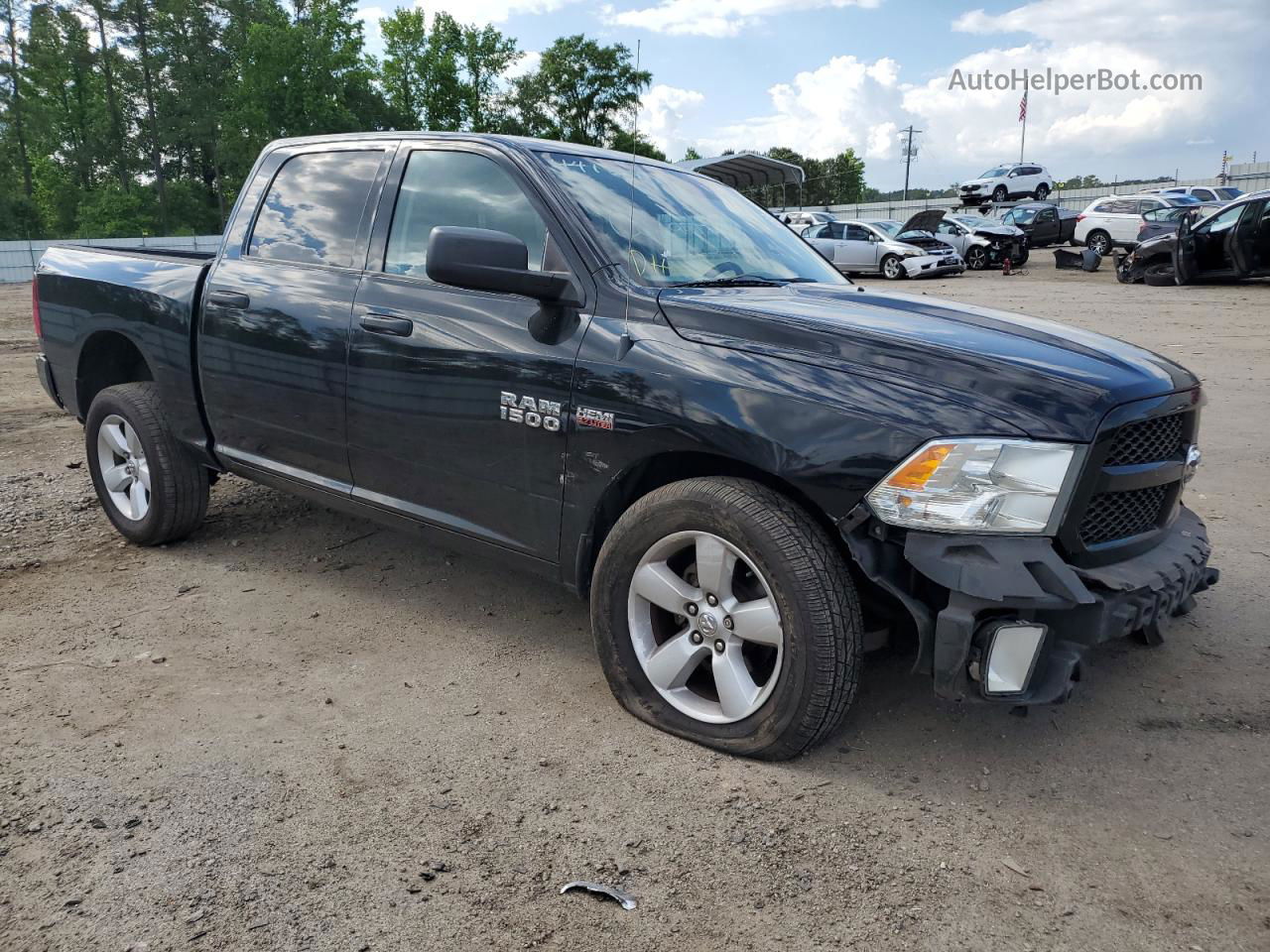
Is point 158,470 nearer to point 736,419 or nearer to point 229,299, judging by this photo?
point 229,299

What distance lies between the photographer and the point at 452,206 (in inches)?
142

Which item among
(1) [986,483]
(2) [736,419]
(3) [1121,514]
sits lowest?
(3) [1121,514]

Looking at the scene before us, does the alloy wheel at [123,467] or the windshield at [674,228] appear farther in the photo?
the alloy wheel at [123,467]

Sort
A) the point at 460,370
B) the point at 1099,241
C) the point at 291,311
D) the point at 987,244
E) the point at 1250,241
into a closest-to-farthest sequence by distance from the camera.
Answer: the point at 460,370 < the point at 291,311 < the point at 1250,241 < the point at 987,244 < the point at 1099,241

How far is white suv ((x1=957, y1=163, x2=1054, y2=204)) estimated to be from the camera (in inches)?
1597

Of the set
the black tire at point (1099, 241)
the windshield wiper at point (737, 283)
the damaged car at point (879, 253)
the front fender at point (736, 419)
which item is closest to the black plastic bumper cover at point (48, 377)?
the front fender at point (736, 419)

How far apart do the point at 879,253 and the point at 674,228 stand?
2094cm

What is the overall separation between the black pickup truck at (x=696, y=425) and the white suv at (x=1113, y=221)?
2643 cm

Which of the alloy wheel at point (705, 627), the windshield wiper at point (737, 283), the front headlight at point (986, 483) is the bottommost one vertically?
the alloy wheel at point (705, 627)

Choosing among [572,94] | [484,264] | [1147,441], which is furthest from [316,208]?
[572,94]

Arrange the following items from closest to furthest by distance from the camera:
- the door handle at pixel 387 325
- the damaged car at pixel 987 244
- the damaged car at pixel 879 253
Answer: the door handle at pixel 387 325 → the damaged car at pixel 879 253 → the damaged car at pixel 987 244

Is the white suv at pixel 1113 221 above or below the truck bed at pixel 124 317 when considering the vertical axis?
above

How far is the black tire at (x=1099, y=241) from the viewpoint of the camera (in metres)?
27.3

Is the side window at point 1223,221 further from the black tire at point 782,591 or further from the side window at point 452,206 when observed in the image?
the black tire at point 782,591
